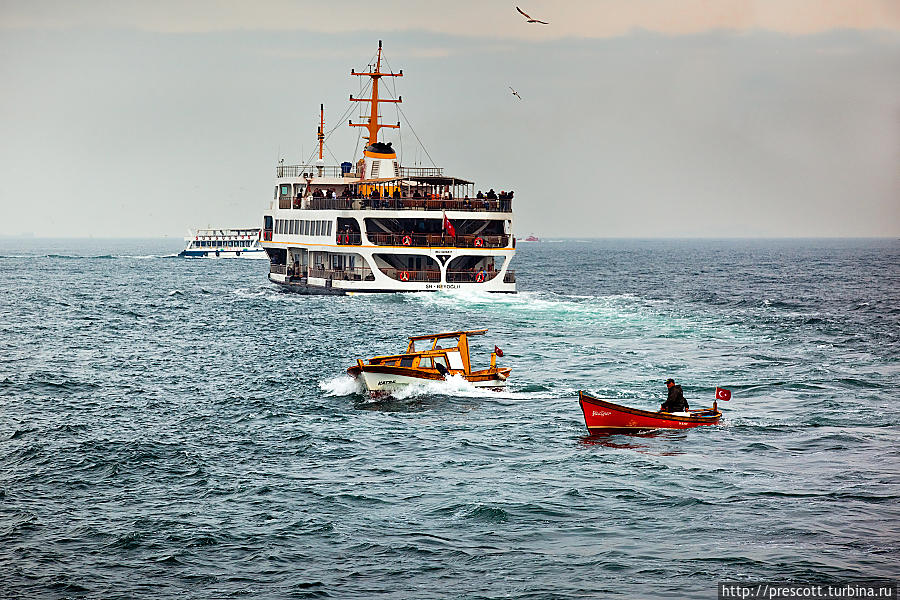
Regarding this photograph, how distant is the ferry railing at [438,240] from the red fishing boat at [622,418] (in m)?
45.1

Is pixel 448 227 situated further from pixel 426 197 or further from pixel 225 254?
pixel 225 254

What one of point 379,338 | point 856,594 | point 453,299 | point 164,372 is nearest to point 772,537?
point 856,594

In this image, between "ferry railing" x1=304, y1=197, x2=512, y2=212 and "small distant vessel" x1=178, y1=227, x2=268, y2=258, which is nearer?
"ferry railing" x1=304, y1=197, x2=512, y2=212

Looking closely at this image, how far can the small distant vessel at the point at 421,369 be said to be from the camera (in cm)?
3669

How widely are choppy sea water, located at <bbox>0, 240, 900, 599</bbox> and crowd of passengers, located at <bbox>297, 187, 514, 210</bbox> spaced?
2252 centimetres

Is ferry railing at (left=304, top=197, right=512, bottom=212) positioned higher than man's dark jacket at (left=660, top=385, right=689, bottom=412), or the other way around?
ferry railing at (left=304, top=197, right=512, bottom=212)

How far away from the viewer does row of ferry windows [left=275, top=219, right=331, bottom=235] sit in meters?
81.6

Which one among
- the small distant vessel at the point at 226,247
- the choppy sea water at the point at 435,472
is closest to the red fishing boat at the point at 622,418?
the choppy sea water at the point at 435,472

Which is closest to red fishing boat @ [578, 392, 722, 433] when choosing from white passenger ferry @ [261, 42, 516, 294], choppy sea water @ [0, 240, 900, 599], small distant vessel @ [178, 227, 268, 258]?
choppy sea water @ [0, 240, 900, 599]

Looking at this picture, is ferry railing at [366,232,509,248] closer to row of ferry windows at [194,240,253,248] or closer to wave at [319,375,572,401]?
wave at [319,375,572,401]

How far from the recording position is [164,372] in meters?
46.4

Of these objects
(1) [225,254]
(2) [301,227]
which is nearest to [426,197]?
(2) [301,227]

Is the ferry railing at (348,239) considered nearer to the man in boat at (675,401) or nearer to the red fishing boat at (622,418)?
the man in boat at (675,401)

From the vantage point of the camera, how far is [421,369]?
37125 mm
